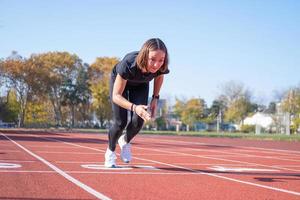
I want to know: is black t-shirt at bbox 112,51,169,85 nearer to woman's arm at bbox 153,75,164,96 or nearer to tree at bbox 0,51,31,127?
woman's arm at bbox 153,75,164,96

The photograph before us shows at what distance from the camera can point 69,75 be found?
68562mm

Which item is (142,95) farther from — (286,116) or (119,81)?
(286,116)

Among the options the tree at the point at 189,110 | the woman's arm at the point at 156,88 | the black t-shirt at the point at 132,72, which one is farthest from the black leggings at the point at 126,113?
the tree at the point at 189,110

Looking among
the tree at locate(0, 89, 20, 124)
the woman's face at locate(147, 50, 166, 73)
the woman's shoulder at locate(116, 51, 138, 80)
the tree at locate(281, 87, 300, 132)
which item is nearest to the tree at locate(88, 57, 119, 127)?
the tree at locate(0, 89, 20, 124)

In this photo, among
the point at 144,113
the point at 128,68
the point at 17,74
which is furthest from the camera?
the point at 17,74

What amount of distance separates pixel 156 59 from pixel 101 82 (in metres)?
66.4

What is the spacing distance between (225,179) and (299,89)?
77071mm

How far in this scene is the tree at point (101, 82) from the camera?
69.6m

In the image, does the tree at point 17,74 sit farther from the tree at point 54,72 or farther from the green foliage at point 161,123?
the green foliage at point 161,123

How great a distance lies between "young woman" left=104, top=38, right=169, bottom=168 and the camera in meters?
5.35

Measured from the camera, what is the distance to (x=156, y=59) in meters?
5.34

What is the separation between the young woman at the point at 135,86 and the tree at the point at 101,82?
6227cm

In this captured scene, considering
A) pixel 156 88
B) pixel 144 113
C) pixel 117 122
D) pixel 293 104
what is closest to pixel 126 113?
pixel 117 122

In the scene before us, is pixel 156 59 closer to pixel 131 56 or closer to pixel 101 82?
pixel 131 56
